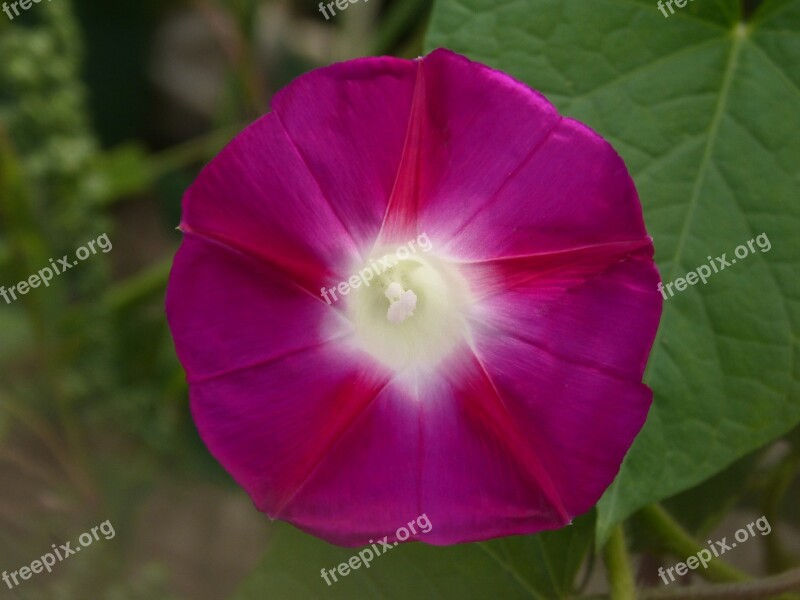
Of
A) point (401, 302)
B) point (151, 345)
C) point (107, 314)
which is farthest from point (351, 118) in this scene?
point (151, 345)

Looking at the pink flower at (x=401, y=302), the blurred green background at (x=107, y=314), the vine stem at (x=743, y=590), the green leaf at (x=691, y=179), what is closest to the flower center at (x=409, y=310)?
the pink flower at (x=401, y=302)

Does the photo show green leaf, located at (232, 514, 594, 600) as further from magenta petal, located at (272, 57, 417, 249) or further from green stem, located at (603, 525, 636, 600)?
magenta petal, located at (272, 57, 417, 249)

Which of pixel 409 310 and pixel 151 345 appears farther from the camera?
Answer: pixel 151 345

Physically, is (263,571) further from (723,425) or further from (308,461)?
(723,425)

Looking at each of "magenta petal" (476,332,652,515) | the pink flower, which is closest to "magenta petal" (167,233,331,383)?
the pink flower

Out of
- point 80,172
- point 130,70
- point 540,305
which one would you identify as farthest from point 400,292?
point 130,70

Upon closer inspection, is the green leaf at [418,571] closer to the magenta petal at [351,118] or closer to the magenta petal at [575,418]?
the magenta petal at [575,418]

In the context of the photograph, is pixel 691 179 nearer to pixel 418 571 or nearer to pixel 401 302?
pixel 401 302
